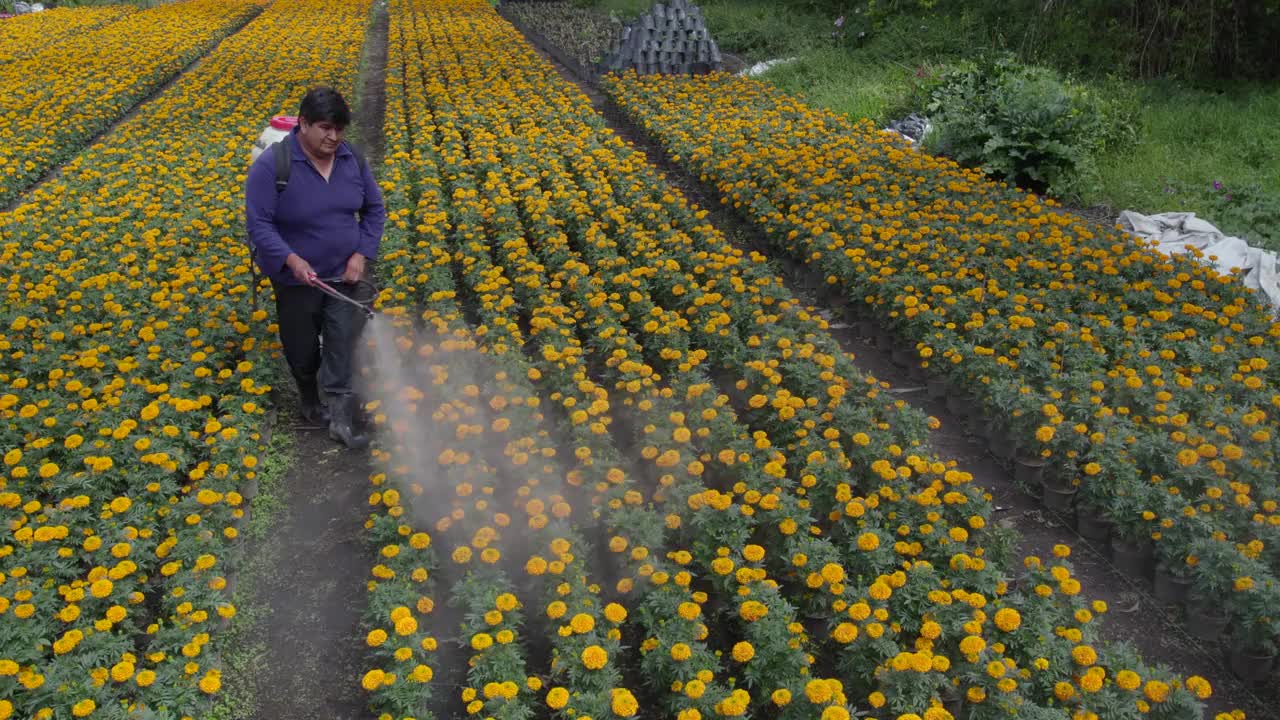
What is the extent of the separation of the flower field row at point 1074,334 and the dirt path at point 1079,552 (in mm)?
190

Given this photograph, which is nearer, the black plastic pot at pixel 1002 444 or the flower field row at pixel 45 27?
the black plastic pot at pixel 1002 444

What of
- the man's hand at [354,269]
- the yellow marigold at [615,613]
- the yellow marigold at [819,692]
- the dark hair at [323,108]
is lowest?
the yellow marigold at [615,613]

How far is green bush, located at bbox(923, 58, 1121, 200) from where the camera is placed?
324 inches

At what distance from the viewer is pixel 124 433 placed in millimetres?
3977

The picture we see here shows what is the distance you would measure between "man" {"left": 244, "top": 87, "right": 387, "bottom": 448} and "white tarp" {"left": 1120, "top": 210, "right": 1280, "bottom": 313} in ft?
18.4

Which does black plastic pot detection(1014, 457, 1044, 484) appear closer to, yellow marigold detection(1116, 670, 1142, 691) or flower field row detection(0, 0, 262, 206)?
yellow marigold detection(1116, 670, 1142, 691)

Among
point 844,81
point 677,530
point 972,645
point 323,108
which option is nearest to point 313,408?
point 323,108

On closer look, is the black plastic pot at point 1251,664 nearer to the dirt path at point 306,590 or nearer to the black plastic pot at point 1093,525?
the black plastic pot at point 1093,525

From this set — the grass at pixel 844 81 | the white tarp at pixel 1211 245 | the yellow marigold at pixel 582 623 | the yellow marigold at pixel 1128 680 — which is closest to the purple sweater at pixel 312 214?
the yellow marigold at pixel 582 623

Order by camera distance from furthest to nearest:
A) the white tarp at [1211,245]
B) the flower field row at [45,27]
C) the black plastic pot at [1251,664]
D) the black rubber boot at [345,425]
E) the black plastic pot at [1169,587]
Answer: the flower field row at [45,27] < the white tarp at [1211,245] < the black rubber boot at [345,425] < the black plastic pot at [1169,587] < the black plastic pot at [1251,664]

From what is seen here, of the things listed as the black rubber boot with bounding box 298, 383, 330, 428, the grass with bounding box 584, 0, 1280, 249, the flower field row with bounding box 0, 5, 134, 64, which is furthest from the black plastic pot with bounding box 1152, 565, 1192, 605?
the flower field row with bounding box 0, 5, 134, 64

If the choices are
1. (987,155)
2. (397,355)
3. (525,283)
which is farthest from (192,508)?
(987,155)

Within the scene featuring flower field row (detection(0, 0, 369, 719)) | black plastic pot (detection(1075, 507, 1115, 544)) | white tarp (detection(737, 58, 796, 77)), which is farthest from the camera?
white tarp (detection(737, 58, 796, 77))

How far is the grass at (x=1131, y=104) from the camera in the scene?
7.68m
